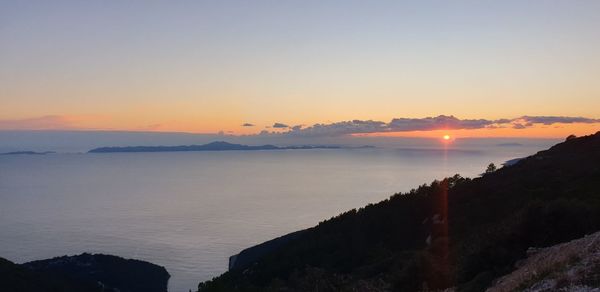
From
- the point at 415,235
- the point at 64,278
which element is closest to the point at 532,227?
the point at 415,235

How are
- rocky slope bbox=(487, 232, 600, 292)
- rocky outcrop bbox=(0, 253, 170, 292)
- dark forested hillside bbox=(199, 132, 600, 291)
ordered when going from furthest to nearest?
1. rocky outcrop bbox=(0, 253, 170, 292)
2. dark forested hillside bbox=(199, 132, 600, 291)
3. rocky slope bbox=(487, 232, 600, 292)

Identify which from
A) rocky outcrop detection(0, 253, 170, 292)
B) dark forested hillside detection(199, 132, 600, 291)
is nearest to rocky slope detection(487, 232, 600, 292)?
dark forested hillside detection(199, 132, 600, 291)

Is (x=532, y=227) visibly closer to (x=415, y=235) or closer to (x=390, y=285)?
(x=390, y=285)

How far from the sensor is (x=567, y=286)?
12.5m

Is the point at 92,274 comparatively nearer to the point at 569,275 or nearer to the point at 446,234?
the point at 446,234

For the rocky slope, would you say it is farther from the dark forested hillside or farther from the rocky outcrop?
the rocky outcrop

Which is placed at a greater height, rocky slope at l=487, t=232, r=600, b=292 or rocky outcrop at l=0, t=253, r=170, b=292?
rocky slope at l=487, t=232, r=600, b=292

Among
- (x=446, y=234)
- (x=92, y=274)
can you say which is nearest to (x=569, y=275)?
(x=446, y=234)

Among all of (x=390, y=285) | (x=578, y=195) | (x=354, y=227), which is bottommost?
(x=354, y=227)

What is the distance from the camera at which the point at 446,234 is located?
157 feet

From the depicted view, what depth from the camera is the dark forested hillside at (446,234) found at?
24984mm

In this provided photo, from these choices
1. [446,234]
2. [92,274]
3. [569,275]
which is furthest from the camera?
[92,274]

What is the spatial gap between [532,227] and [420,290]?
7.00 metres

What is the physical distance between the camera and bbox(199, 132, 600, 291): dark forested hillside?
82.0 ft
